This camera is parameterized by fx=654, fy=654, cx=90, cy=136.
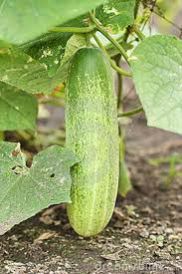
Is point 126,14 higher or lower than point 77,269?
higher

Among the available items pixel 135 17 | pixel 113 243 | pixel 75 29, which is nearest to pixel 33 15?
pixel 75 29

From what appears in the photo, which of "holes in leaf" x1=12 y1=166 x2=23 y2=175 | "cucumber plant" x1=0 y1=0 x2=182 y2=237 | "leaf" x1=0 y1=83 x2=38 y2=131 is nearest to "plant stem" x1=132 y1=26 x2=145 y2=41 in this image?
"cucumber plant" x1=0 y1=0 x2=182 y2=237

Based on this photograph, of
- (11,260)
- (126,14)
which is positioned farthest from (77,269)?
(126,14)

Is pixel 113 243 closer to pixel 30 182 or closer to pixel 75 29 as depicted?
pixel 30 182

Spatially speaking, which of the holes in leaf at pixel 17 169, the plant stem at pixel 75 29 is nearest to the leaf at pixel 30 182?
the holes in leaf at pixel 17 169

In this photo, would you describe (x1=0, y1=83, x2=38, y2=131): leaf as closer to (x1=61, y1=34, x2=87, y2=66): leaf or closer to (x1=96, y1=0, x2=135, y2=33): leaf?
(x1=61, y1=34, x2=87, y2=66): leaf

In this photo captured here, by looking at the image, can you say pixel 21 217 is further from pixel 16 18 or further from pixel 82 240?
pixel 16 18
